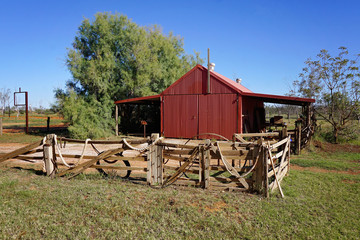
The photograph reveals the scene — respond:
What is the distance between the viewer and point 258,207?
16.0 ft

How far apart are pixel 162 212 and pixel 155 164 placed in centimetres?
176

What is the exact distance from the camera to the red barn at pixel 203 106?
1547 centimetres

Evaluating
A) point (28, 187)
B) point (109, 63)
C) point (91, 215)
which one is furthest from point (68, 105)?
point (91, 215)

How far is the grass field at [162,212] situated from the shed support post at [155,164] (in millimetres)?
402

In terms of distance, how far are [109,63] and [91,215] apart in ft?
55.7

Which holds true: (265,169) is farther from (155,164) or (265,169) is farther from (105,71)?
(105,71)

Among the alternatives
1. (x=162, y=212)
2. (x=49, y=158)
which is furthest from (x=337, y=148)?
(x=49, y=158)

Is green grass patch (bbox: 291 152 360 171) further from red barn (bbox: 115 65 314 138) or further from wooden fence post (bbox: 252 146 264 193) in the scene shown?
wooden fence post (bbox: 252 146 264 193)

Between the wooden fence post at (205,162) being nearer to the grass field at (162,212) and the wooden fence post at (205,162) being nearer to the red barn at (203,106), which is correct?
the grass field at (162,212)

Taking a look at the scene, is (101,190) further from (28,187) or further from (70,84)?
(70,84)

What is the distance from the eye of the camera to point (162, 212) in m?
4.52

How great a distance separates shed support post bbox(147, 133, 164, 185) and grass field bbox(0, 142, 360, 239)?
0.40m

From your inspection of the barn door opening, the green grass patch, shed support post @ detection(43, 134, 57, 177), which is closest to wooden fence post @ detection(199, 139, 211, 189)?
shed support post @ detection(43, 134, 57, 177)

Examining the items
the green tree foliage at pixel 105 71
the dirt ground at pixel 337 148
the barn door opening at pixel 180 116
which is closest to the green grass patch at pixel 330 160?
the dirt ground at pixel 337 148
